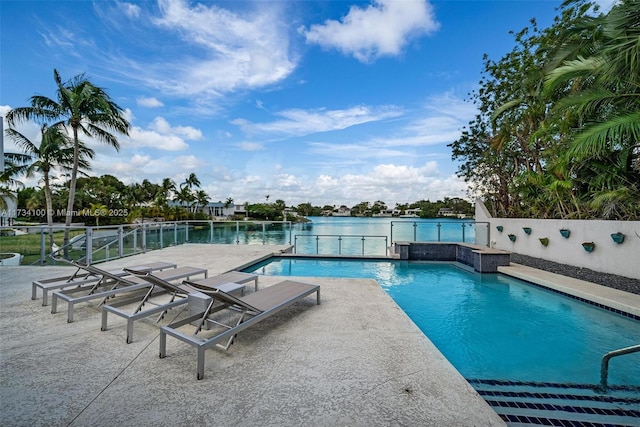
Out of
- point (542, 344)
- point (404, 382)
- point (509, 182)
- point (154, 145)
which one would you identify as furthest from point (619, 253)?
point (154, 145)

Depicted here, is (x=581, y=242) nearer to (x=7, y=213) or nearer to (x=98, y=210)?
(x=7, y=213)

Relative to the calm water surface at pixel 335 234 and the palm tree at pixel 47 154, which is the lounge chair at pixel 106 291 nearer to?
the calm water surface at pixel 335 234

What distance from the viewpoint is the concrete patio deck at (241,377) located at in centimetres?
179


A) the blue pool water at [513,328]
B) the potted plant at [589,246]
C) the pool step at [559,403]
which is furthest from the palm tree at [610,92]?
the pool step at [559,403]

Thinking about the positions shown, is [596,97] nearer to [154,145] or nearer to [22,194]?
[154,145]

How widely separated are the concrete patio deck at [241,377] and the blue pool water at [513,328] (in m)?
1.04

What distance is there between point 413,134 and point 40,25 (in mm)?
13945

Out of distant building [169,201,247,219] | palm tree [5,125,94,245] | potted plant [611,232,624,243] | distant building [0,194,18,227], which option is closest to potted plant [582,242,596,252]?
potted plant [611,232,624,243]

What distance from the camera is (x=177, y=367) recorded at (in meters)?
2.36

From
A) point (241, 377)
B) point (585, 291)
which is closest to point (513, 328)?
point (585, 291)

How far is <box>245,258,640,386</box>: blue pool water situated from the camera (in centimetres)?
302

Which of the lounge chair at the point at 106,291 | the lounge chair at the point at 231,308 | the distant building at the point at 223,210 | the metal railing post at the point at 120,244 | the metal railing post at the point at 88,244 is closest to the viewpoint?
the lounge chair at the point at 231,308

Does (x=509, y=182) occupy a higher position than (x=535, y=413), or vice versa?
(x=509, y=182)

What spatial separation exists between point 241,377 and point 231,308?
3.02ft
